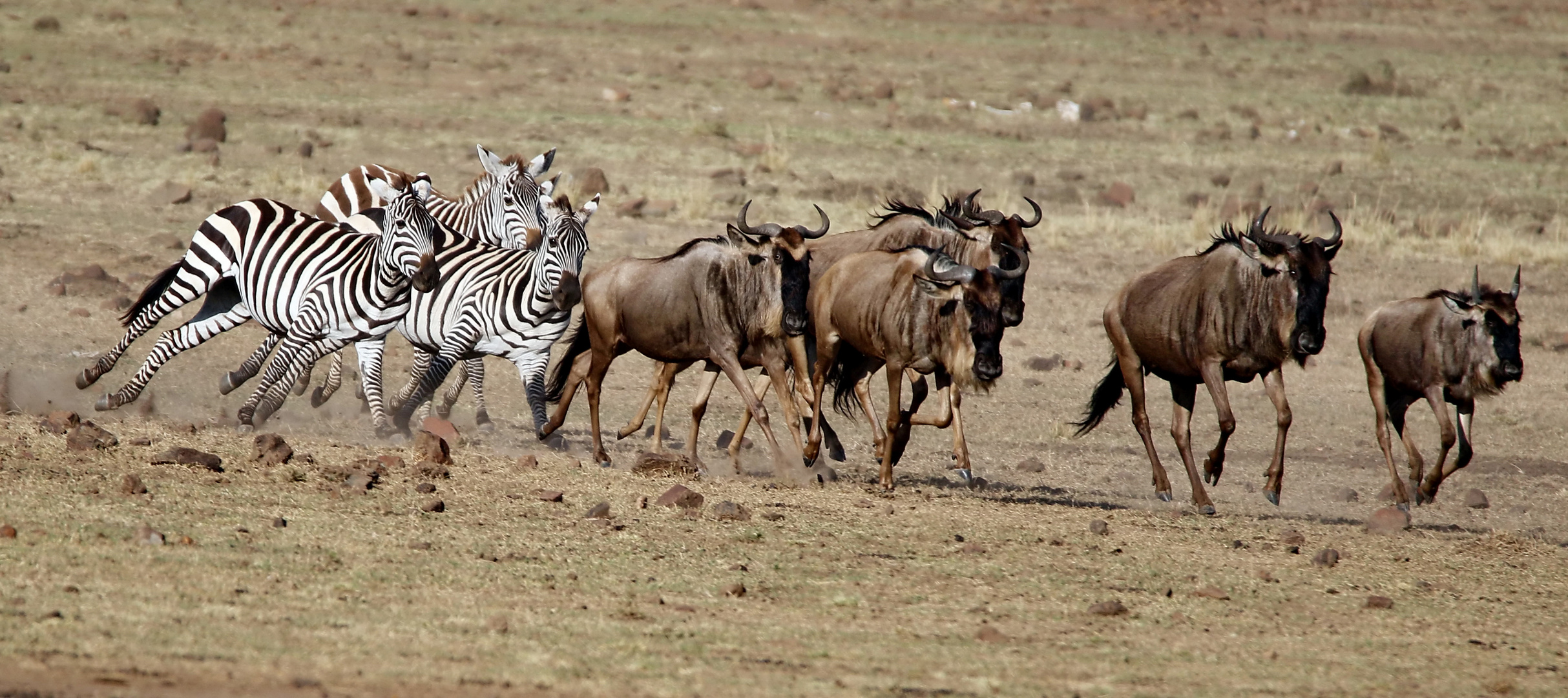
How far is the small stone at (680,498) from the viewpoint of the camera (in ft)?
27.8

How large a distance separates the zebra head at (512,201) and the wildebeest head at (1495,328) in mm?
6518

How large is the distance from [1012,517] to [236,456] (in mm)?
4102

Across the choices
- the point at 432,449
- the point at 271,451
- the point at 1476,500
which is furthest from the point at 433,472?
the point at 1476,500

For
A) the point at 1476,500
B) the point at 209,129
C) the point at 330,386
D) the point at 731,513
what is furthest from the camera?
the point at 209,129

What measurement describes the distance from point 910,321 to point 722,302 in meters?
1.22

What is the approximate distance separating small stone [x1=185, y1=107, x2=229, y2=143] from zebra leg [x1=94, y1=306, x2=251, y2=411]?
10.4 meters

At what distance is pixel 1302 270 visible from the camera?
9953mm

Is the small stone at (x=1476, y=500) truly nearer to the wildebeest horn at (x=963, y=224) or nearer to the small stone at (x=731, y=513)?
the wildebeest horn at (x=963, y=224)

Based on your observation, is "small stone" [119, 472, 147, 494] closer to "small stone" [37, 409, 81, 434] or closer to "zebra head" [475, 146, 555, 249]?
"small stone" [37, 409, 81, 434]

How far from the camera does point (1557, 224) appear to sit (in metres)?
20.9

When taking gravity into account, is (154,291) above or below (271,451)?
above

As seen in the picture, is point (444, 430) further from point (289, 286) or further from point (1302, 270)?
point (1302, 270)

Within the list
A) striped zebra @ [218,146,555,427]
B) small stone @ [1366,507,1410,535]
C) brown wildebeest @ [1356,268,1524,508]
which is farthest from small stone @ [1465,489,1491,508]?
striped zebra @ [218,146,555,427]

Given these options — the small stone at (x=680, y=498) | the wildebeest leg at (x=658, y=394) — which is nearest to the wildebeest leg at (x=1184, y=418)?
the wildebeest leg at (x=658, y=394)
